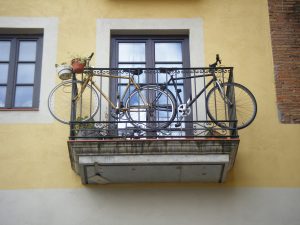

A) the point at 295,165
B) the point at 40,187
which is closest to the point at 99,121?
the point at 40,187

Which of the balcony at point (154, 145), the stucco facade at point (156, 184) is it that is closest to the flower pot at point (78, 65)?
the balcony at point (154, 145)

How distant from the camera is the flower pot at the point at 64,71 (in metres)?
11.5

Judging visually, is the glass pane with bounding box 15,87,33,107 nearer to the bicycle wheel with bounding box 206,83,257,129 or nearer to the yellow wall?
the yellow wall

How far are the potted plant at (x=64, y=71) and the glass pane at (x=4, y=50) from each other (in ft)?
5.00

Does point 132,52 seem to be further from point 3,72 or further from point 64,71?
point 3,72

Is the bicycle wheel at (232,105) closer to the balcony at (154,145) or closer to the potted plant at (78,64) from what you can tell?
the balcony at (154,145)

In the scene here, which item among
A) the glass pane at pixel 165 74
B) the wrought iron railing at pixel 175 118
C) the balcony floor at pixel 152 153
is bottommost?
the balcony floor at pixel 152 153

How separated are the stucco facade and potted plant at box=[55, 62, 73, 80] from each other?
617mm

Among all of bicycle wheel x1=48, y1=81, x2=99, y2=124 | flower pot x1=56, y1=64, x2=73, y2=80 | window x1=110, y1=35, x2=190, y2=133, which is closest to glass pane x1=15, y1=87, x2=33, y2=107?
bicycle wheel x1=48, y1=81, x2=99, y2=124

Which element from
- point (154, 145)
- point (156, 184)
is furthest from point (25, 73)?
point (156, 184)

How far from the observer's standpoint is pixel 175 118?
11.5 m

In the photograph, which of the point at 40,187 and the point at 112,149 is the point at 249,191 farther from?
the point at 40,187

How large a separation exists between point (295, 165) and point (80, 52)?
4575mm

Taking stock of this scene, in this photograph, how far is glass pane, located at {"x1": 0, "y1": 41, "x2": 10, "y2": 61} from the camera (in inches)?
494
